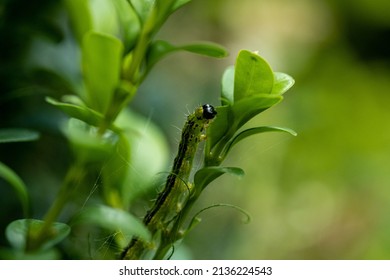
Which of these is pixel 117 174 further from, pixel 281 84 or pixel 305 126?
pixel 305 126

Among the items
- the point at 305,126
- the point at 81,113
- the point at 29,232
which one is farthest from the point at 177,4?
the point at 305,126

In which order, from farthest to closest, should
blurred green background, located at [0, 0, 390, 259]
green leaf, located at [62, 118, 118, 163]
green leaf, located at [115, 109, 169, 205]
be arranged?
blurred green background, located at [0, 0, 390, 259] → green leaf, located at [115, 109, 169, 205] → green leaf, located at [62, 118, 118, 163]

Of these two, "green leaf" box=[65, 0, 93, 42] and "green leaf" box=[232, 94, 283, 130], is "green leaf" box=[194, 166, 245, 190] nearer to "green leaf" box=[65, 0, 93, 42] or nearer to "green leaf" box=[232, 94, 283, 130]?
"green leaf" box=[232, 94, 283, 130]

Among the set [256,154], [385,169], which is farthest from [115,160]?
[385,169]

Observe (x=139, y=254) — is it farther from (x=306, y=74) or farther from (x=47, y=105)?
(x=306, y=74)

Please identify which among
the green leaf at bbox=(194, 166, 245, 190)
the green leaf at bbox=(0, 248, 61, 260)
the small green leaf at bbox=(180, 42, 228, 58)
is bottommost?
the green leaf at bbox=(0, 248, 61, 260)

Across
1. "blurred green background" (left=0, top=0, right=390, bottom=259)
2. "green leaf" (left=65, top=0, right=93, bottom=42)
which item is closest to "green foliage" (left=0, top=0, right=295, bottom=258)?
"green leaf" (left=65, top=0, right=93, bottom=42)
